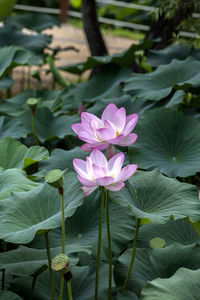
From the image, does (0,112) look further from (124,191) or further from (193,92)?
(124,191)

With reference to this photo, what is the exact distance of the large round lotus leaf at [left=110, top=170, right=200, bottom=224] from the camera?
3.58ft

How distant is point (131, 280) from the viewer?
3.51 feet

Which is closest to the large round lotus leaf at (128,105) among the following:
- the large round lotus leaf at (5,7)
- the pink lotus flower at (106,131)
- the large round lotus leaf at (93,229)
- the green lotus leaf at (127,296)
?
the large round lotus leaf at (93,229)

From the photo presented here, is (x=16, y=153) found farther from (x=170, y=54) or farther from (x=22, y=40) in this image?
(x=22, y=40)

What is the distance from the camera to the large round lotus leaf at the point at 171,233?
1245mm

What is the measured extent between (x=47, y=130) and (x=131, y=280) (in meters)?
1.07

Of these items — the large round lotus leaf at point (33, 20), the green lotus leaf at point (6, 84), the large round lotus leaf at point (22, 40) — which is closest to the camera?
the green lotus leaf at point (6, 84)

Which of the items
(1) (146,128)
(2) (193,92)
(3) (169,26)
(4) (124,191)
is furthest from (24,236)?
(3) (169,26)

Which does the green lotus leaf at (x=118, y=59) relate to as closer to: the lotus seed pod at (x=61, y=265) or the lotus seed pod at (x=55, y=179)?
the lotus seed pod at (x=55, y=179)

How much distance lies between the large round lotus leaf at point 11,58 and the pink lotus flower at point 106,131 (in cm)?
116

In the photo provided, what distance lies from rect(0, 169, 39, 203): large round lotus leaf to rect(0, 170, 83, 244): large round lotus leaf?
0.05m

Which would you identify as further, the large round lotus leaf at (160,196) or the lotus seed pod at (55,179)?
the large round lotus leaf at (160,196)

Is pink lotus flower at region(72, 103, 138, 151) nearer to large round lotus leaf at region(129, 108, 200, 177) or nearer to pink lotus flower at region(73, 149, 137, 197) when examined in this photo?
pink lotus flower at region(73, 149, 137, 197)

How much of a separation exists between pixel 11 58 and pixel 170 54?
0.90 m
